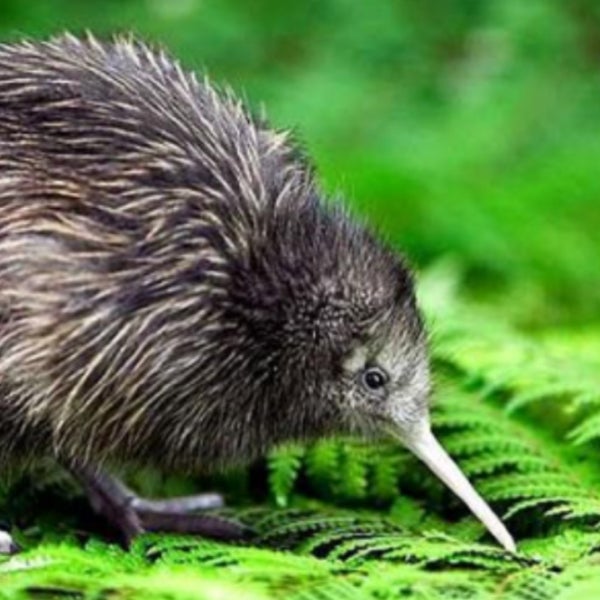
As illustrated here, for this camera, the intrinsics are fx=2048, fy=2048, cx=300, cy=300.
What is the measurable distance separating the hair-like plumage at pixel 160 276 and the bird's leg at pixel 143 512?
0.15 metres

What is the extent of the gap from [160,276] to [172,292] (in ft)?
0.13

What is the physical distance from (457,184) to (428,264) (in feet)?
2.23

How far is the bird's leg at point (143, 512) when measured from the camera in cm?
432

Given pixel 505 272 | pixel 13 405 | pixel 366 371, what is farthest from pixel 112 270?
pixel 505 272

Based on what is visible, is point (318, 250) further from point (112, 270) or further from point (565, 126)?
point (565, 126)

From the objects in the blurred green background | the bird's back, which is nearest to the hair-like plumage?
the bird's back

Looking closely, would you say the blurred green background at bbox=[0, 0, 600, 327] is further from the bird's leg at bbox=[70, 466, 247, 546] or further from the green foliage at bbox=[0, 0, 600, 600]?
the bird's leg at bbox=[70, 466, 247, 546]

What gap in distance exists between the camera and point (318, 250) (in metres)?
4.20

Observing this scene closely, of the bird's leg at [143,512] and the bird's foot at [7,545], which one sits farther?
the bird's leg at [143,512]

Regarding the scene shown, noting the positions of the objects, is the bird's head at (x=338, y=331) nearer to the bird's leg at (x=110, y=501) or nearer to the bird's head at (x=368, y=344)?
the bird's head at (x=368, y=344)

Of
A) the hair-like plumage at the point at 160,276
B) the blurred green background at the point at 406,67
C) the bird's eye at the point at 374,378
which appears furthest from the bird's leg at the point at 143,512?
the blurred green background at the point at 406,67

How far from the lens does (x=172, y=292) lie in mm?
4031

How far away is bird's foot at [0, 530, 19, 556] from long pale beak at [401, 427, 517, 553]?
0.91m

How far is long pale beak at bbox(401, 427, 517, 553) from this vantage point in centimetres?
416
